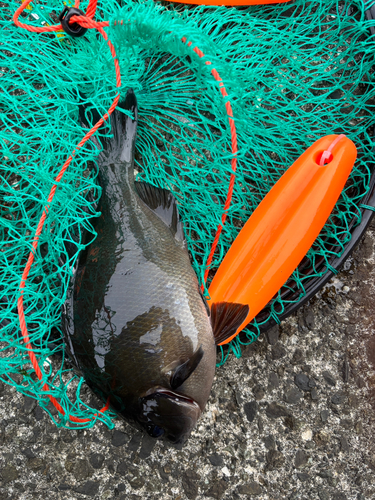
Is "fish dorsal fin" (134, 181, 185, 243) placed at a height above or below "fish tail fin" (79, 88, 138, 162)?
below

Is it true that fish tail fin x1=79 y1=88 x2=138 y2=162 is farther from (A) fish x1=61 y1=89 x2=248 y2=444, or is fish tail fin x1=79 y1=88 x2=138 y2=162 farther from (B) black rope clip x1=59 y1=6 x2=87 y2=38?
(B) black rope clip x1=59 y1=6 x2=87 y2=38

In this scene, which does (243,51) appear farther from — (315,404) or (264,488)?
(264,488)

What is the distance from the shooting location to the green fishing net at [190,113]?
1412mm

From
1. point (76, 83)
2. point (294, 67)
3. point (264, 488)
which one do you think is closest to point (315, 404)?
point (264, 488)

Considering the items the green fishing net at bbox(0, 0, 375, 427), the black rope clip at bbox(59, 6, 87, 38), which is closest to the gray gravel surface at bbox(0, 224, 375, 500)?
the green fishing net at bbox(0, 0, 375, 427)

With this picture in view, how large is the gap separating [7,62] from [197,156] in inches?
34.9

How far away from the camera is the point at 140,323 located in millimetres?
1232

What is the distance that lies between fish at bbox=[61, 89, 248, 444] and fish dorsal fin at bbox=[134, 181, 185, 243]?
23 mm

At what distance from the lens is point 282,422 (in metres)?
1.69

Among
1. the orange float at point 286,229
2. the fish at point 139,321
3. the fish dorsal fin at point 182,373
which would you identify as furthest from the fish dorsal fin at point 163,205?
the fish dorsal fin at point 182,373

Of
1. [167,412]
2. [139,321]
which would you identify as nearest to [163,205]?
[139,321]

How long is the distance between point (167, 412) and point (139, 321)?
1.05 ft

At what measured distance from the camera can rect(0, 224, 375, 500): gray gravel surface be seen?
165cm

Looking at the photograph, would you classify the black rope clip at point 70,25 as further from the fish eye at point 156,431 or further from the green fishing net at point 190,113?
the fish eye at point 156,431
